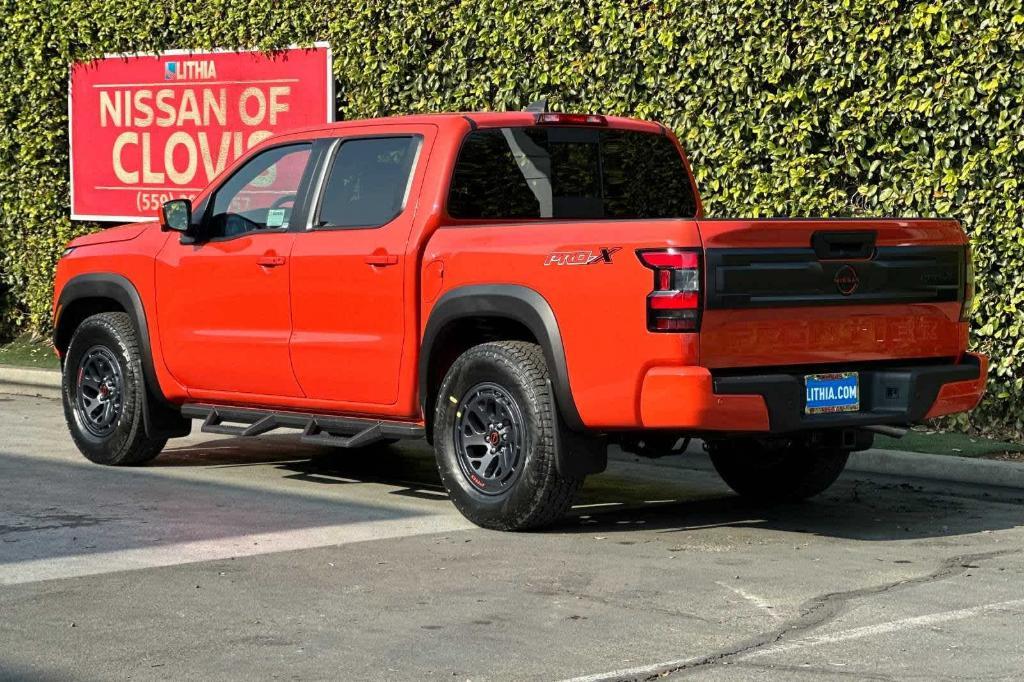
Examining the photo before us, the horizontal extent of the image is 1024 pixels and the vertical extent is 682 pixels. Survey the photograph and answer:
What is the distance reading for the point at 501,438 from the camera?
8508 mm

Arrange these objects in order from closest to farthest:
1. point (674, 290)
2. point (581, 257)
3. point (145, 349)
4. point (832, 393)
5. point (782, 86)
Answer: point (674, 290) < point (581, 257) < point (832, 393) < point (145, 349) < point (782, 86)

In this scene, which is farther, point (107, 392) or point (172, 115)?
point (172, 115)

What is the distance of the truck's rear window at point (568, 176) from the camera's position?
30.0 ft

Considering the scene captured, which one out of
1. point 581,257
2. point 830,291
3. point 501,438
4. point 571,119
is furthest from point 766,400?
point 571,119

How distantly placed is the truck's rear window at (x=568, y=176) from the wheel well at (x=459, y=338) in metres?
0.59

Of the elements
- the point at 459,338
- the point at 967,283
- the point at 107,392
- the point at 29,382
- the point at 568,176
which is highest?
the point at 568,176

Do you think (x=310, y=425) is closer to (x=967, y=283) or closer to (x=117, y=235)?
(x=117, y=235)

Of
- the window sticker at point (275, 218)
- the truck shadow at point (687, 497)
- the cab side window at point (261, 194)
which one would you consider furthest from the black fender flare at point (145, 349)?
the window sticker at point (275, 218)

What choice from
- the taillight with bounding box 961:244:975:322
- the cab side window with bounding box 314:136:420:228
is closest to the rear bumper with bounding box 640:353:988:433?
the taillight with bounding box 961:244:975:322

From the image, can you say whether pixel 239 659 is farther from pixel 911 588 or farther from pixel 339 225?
pixel 339 225

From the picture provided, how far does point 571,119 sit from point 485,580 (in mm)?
3072

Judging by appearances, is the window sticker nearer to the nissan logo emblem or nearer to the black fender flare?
the black fender flare

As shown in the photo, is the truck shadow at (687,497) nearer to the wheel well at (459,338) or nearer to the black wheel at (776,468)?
the black wheel at (776,468)

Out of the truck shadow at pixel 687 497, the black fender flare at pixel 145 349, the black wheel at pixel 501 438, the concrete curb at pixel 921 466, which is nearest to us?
the black wheel at pixel 501 438
